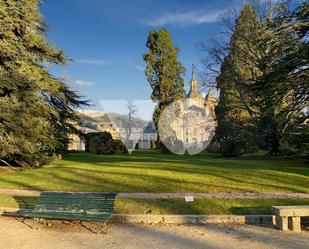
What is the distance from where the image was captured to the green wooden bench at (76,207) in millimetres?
8219

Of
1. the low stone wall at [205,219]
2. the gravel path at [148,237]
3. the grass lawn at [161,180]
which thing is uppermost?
the grass lawn at [161,180]

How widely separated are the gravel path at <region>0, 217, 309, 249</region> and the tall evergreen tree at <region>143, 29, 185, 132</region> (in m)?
36.1

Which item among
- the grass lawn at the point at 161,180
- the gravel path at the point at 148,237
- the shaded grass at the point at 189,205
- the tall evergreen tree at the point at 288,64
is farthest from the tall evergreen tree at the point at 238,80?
the gravel path at the point at 148,237

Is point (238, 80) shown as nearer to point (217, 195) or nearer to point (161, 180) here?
point (161, 180)

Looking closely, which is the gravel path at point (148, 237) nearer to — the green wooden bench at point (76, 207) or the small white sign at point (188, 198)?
the green wooden bench at point (76, 207)

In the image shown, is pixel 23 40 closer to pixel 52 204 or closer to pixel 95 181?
pixel 95 181

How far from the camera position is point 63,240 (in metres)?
7.39

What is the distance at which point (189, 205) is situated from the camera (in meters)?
9.91

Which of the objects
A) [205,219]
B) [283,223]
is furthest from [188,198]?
[283,223]

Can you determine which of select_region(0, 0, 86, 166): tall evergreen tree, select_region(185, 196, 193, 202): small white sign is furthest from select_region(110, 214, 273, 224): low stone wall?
select_region(0, 0, 86, 166): tall evergreen tree

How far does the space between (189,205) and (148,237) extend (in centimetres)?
253

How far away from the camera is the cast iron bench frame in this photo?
816 centimetres

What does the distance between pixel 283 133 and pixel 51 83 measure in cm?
1630

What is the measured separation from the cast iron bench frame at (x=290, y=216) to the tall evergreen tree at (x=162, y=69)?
3625 cm
